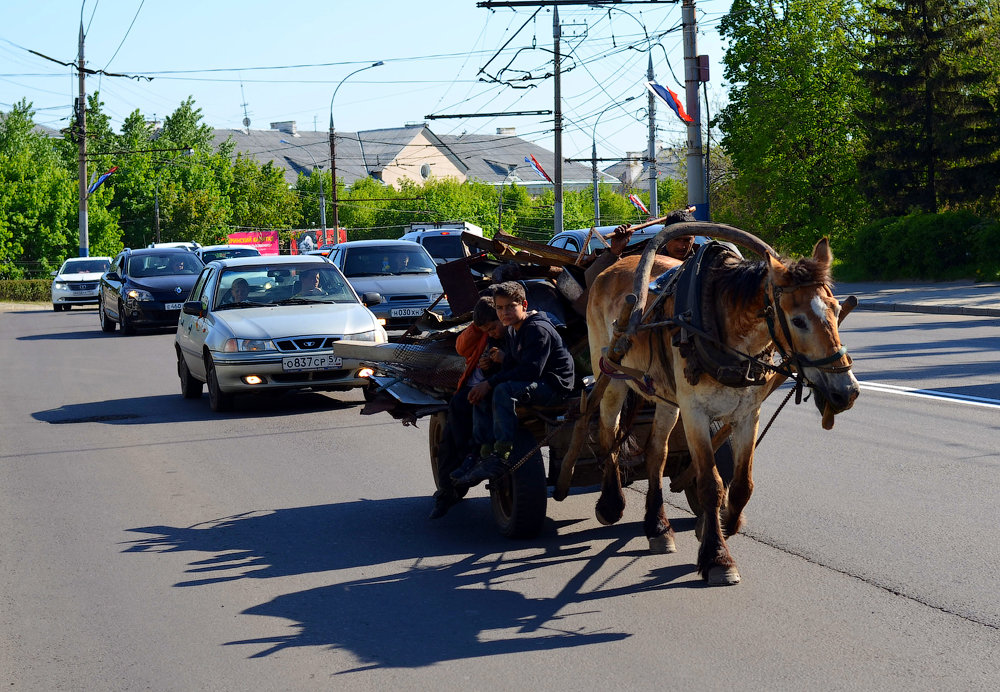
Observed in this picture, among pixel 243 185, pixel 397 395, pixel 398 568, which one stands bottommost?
pixel 398 568

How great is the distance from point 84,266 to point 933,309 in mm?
30537

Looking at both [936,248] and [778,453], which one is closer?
[778,453]

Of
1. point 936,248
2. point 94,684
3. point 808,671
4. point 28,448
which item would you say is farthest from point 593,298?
point 936,248

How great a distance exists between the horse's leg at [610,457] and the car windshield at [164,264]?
23.2m

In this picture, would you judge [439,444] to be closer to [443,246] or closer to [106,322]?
[443,246]

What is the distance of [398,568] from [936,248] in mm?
31727

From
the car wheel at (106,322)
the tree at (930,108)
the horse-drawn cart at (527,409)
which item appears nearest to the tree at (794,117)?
the tree at (930,108)

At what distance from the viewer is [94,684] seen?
16.6 feet

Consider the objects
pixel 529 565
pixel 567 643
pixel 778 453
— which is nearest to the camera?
pixel 567 643

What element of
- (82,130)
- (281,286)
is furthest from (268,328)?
(82,130)

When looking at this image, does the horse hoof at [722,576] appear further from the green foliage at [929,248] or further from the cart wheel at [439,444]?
the green foliage at [929,248]

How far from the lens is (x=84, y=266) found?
4450cm

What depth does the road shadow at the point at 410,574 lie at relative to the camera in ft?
18.0

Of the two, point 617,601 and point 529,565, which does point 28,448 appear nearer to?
point 529,565
